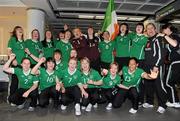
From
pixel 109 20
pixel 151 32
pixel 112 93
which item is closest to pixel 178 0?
pixel 109 20

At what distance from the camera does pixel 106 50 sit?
5.75 m

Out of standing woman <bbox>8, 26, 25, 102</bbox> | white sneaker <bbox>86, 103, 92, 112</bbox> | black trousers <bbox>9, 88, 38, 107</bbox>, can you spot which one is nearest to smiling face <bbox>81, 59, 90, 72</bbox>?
white sneaker <bbox>86, 103, 92, 112</bbox>

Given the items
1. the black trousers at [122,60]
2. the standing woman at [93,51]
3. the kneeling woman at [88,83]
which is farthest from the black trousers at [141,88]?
the standing woman at [93,51]

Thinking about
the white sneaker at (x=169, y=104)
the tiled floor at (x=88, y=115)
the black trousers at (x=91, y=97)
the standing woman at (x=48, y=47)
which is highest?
the standing woman at (x=48, y=47)

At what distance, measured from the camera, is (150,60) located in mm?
4996

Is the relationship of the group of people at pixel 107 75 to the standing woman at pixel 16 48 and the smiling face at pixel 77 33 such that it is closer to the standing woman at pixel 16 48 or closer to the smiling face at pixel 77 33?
the standing woman at pixel 16 48

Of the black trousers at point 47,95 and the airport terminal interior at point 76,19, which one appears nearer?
the airport terminal interior at point 76,19

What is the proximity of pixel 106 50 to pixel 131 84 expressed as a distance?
42.6 inches

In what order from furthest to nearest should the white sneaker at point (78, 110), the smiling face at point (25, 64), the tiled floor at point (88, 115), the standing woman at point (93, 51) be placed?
the standing woman at point (93, 51), the smiling face at point (25, 64), the white sneaker at point (78, 110), the tiled floor at point (88, 115)

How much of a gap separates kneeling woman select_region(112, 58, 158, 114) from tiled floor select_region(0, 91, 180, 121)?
17 cm

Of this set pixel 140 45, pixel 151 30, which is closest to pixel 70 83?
pixel 140 45

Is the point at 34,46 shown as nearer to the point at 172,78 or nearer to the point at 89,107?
the point at 89,107

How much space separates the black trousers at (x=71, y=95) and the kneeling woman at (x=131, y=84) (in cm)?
78

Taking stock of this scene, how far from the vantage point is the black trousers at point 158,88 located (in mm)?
4902
